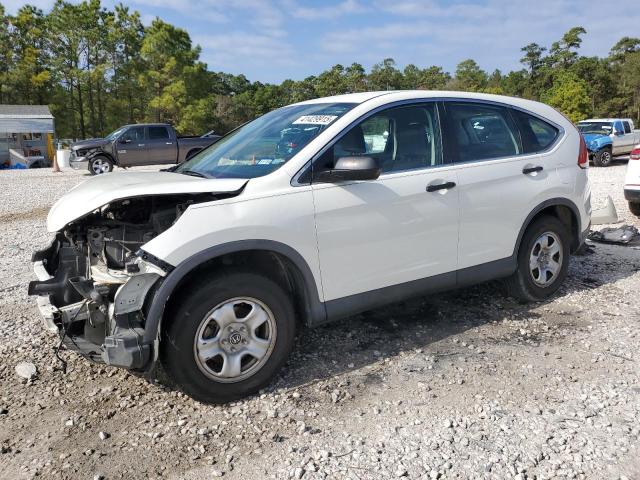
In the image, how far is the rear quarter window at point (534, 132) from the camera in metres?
4.57

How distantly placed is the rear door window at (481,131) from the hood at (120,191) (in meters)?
1.85

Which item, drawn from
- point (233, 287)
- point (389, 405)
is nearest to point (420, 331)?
point (389, 405)

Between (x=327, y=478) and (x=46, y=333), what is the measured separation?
2863 mm

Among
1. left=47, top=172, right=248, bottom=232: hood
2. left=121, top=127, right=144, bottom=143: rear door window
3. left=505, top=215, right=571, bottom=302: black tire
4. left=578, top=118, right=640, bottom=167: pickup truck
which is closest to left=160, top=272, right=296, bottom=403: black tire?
left=47, top=172, right=248, bottom=232: hood

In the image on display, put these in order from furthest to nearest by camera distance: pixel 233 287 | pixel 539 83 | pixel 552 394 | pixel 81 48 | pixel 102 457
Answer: pixel 539 83, pixel 81 48, pixel 552 394, pixel 233 287, pixel 102 457

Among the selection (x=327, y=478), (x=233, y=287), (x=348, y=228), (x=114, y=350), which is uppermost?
(x=348, y=228)

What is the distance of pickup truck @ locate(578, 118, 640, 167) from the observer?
1894cm

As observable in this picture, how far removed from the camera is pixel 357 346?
13.1 ft

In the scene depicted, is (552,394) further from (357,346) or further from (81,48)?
(81,48)

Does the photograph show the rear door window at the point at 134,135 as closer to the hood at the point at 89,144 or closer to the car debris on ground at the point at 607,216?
the hood at the point at 89,144

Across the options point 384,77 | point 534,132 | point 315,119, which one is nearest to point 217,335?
point 315,119

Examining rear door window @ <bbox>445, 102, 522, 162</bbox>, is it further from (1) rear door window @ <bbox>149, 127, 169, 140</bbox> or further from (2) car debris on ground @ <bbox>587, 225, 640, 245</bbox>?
(1) rear door window @ <bbox>149, 127, 169, 140</bbox>

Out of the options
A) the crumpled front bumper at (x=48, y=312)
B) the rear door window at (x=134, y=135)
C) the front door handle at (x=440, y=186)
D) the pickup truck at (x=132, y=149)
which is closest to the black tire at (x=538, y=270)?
the front door handle at (x=440, y=186)

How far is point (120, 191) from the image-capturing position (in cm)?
313
